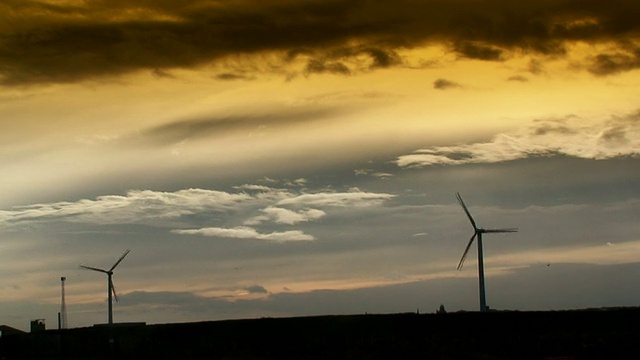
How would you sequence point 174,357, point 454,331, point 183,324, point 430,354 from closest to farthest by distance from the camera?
point 430,354, point 174,357, point 454,331, point 183,324

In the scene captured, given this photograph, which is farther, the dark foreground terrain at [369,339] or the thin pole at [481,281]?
the thin pole at [481,281]

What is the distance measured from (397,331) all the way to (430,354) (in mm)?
19463

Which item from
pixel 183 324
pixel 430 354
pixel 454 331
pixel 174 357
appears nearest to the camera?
pixel 430 354

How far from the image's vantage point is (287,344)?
356ft

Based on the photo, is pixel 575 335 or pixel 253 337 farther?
pixel 253 337

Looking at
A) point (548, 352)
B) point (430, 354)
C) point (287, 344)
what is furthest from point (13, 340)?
point (548, 352)

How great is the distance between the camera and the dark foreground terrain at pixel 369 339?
98.9 metres

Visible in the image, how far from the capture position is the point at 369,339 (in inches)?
4296

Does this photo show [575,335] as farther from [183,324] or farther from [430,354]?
[183,324]

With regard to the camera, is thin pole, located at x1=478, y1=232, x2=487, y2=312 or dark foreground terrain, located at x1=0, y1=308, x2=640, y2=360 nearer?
dark foreground terrain, located at x1=0, y1=308, x2=640, y2=360

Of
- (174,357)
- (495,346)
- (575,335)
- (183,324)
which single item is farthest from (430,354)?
(183,324)

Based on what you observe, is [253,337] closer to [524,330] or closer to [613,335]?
[524,330]

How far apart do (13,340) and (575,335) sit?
72.6m

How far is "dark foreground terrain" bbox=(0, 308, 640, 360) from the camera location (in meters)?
98.9
